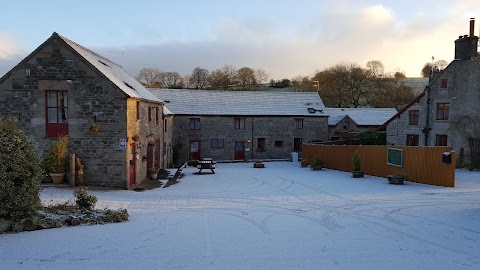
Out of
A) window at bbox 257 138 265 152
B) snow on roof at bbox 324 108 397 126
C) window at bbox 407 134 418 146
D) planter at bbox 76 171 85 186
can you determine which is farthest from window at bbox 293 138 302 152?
planter at bbox 76 171 85 186

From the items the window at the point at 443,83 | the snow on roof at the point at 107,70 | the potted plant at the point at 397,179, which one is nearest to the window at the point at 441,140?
the window at the point at 443,83

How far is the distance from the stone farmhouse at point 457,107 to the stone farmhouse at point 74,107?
21225 millimetres

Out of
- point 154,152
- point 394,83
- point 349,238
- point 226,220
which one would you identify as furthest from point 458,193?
point 394,83

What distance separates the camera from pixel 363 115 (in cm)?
4141

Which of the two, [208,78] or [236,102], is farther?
[208,78]

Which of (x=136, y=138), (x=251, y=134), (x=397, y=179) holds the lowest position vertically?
(x=397, y=179)

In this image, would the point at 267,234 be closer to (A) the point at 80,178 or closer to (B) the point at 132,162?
(B) the point at 132,162

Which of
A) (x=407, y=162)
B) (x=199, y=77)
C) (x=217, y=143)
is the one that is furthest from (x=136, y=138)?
(x=199, y=77)

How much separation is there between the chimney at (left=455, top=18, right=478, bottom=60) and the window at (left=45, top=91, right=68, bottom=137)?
2429 cm

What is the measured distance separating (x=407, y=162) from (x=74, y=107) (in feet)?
51.8

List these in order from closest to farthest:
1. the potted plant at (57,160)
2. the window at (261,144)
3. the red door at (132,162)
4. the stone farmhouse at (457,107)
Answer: the potted plant at (57,160)
the red door at (132,162)
the stone farmhouse at (457,107)
the window at (261,144)

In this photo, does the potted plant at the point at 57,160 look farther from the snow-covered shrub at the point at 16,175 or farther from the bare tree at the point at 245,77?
the bare tree at the point at 245,77

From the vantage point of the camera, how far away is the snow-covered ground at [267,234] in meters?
6.80

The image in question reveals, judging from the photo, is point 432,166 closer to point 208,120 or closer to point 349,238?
point 349,238
